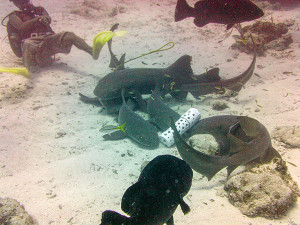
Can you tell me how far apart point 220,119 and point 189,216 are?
2443 mm

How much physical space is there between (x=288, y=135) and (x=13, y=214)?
486 centimetres

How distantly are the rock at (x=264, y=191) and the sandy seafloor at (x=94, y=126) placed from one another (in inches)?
4.3

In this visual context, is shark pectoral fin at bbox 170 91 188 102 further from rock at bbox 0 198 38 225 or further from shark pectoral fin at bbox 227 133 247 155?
rock at bbox 0 198 38 225

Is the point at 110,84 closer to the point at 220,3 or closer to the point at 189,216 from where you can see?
the point at 220,3

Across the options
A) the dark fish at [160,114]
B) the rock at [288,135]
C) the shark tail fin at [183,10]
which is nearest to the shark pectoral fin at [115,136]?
the dark fish at [160,114]

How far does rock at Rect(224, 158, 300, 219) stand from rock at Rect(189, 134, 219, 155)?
0.83m

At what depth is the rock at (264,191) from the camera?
2393 millimetres

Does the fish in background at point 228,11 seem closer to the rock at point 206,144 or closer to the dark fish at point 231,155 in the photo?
the dark fish at point 231,155

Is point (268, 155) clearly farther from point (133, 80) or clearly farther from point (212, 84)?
point (133, 80)

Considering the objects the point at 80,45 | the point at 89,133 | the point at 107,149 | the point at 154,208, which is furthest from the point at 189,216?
the point at 80,45

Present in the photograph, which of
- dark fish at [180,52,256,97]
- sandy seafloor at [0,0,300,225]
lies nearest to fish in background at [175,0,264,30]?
dark fish at [180,52,256,97]

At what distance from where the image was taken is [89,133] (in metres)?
4.69

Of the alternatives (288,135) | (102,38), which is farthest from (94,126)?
(288,135)

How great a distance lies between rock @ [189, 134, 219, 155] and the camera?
3.66 m
